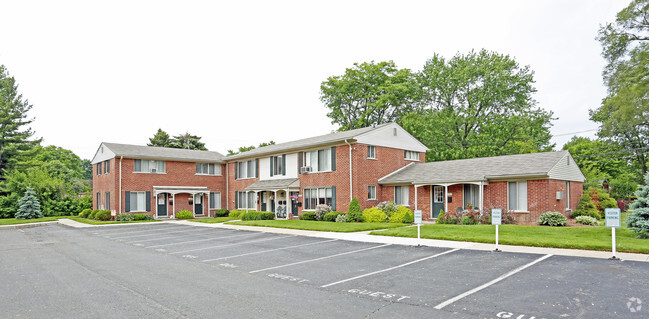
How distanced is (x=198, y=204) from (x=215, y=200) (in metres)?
1.67

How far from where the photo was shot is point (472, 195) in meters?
23.7

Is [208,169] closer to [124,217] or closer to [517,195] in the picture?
[124,217]

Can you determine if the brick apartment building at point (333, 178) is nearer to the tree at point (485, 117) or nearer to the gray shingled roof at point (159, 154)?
the gray shingled roof at point (159, 154)

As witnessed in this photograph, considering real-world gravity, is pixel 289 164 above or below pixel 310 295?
above

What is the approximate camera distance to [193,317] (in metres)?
6.49

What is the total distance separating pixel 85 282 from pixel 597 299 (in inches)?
408

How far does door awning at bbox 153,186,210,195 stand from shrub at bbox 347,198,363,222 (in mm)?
16856

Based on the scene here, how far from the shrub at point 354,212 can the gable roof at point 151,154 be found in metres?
17.7

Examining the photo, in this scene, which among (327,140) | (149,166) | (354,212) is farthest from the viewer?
(149,166)

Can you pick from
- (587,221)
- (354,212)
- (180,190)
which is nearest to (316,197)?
(354,212)

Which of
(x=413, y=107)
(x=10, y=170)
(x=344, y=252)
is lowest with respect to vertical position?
(x=344, y=252)

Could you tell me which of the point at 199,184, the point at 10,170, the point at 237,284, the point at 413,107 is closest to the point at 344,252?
the point at 237,284

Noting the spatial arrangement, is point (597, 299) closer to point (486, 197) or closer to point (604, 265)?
point (604, 265)

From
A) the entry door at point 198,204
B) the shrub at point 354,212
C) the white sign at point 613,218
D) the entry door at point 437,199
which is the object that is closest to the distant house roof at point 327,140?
the shrub at point 354,212
